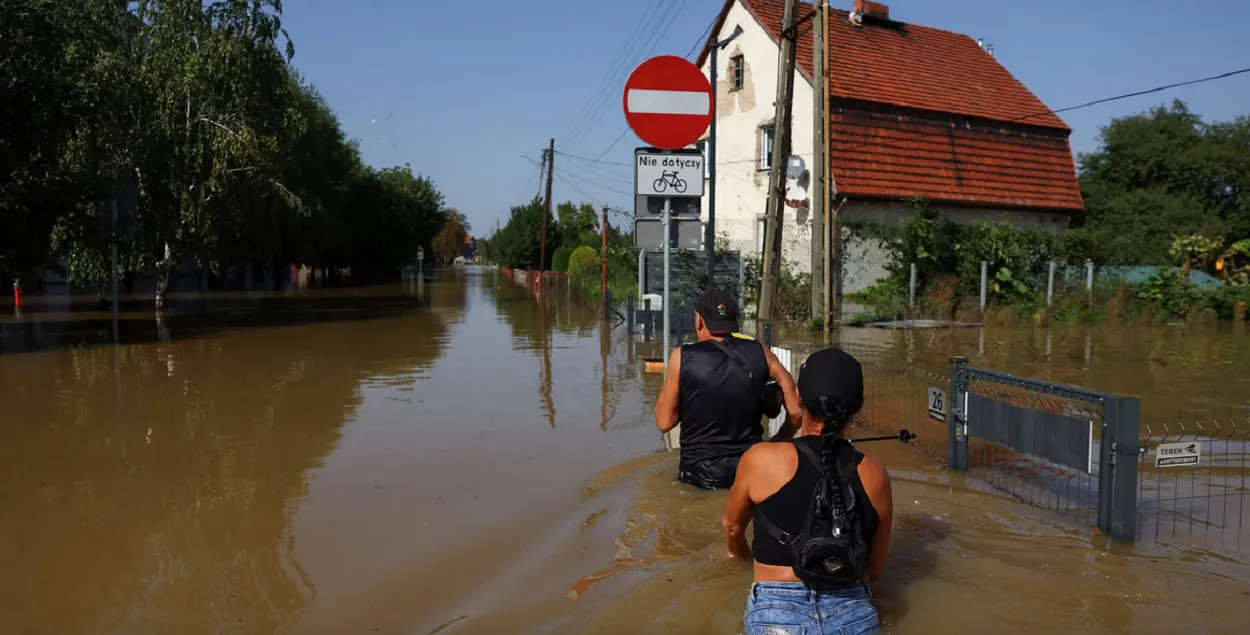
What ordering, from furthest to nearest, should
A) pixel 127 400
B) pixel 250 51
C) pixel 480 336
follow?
pixel 250 51 < pixel 480 336 < pixel 127 400

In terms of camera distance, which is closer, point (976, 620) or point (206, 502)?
point (976, 620)

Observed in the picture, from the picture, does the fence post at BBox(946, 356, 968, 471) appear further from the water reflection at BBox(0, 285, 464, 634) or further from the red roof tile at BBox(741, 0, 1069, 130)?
the red roof tile at BBox(741, 0, 1069, 130)

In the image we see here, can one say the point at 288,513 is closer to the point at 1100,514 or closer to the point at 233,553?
the point at 233,553

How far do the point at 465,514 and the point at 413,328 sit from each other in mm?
16616

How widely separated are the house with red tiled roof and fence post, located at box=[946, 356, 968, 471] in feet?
56.0

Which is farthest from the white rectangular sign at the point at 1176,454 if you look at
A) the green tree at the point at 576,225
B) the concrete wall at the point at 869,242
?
the green tree at the point at 576,225

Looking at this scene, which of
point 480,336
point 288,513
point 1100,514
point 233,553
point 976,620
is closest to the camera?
point 976,620

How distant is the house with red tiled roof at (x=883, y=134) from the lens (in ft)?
79.3

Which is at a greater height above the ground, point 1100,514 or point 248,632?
point 1100,514

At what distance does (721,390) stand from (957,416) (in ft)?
8.42

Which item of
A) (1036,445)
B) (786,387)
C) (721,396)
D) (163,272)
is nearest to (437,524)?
(721,396)

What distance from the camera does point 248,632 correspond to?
14.3 feet

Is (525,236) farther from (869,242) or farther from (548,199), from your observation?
(869,242)

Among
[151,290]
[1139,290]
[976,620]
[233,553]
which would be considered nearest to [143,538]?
[233,553]
